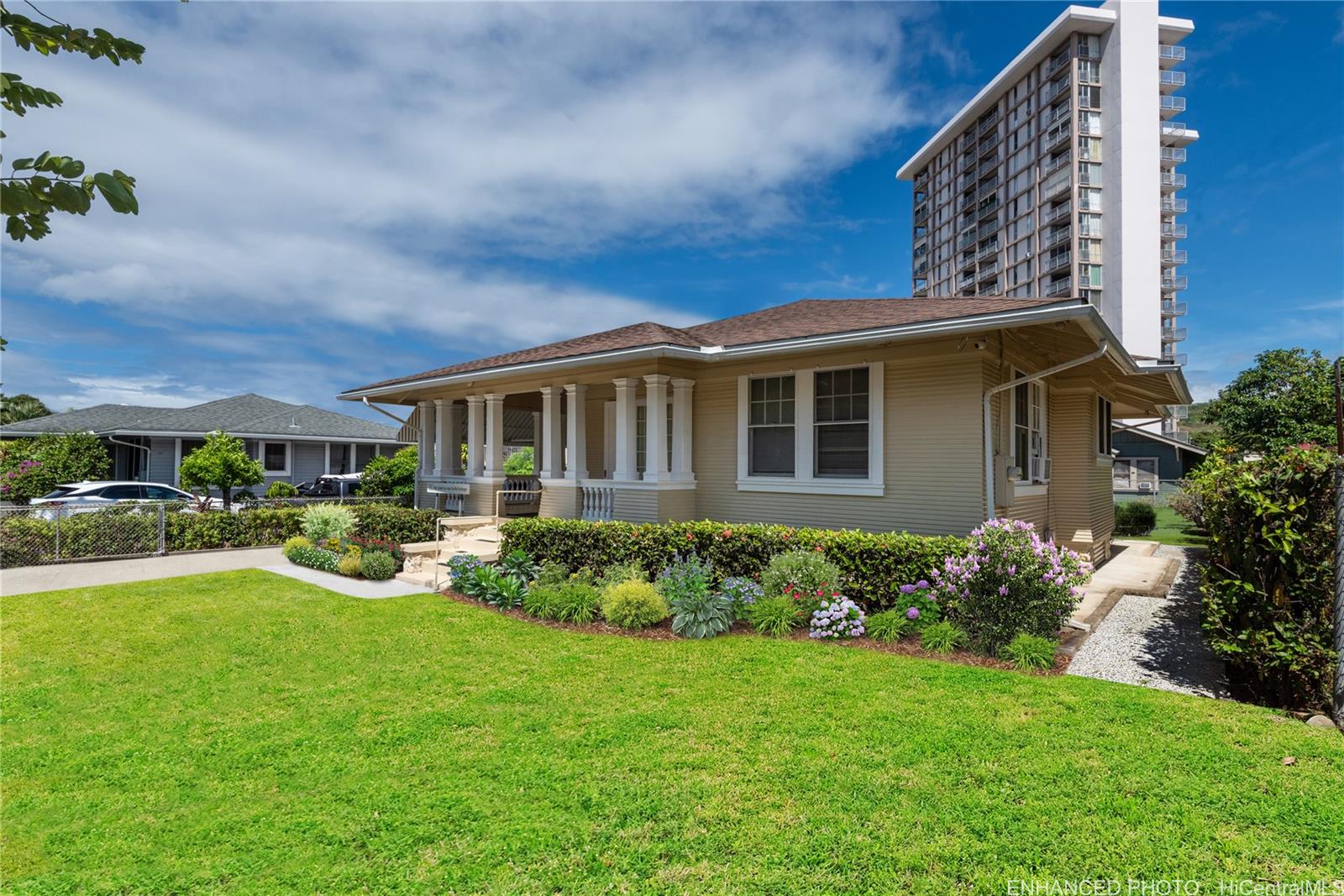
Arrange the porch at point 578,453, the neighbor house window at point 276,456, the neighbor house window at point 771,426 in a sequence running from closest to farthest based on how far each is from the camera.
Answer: the neighbor house window at point 771,426 < the porch at point 578,453 < the neighbor house window at point 276,456

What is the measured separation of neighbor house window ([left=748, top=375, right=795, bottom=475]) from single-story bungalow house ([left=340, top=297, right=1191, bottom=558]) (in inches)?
0.8

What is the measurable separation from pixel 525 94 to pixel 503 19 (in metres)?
2.32

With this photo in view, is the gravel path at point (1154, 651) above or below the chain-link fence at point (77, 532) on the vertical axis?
below

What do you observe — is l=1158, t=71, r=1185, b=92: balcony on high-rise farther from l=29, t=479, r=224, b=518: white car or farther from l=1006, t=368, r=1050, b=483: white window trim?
l=29, t=479, r=224, b=518: white car

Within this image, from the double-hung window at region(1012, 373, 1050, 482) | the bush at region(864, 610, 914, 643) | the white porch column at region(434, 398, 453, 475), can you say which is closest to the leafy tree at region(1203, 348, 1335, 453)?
the double-hung window at region(1012, 373, 1050, 482)

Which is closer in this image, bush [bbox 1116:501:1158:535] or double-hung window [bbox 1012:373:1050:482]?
double-hung window [bbox 1012:373:1050:482]

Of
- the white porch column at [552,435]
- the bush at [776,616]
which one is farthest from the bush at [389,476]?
the bush at [776,616]

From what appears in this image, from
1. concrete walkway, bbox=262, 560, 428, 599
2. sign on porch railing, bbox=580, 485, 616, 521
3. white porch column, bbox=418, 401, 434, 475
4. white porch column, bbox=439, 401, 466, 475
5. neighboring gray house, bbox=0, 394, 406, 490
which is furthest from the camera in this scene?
neighboring gray house, bbox=0, 394, 406, 490

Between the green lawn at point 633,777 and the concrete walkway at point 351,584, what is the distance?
3207mm

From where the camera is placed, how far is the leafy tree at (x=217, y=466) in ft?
50.4

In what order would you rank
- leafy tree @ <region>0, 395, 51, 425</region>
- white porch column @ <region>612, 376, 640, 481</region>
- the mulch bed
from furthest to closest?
leafy tree @ <region>0, 395, 51, 425</region>
white porch column @ <region>612, 376, 640, 481</region>
the mulch bed

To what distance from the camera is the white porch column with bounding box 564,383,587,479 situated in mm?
11789

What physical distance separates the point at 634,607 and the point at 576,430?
5.29 m

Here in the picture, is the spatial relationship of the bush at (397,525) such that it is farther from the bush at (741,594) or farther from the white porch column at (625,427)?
the bush at (741,594)
